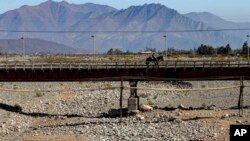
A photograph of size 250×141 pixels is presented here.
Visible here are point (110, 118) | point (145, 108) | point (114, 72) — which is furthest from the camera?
point (114, 72)

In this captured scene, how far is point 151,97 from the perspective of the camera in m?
76.7

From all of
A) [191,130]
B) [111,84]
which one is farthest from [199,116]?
[111,84]

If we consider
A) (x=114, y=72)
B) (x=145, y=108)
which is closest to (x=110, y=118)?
(x=145, y=108)

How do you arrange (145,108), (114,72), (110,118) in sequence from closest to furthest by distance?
(110,118), (145,108), (114,72)

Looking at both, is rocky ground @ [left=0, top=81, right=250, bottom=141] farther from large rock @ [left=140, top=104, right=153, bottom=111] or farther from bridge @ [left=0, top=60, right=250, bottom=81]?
bridge @ [left=0, top=60, right=250, bottom=81]

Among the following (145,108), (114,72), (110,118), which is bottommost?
(110,118)

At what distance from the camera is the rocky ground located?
42312 mm

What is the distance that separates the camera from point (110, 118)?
54344 millimetres

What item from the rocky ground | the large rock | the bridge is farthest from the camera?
the bridge

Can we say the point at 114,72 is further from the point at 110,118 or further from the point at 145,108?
the point at 110,118

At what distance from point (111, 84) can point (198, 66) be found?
26.8 metres

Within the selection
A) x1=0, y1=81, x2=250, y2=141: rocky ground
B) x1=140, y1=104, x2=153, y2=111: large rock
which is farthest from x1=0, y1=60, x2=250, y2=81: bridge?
x1=140, y1=104, x2=153, y2=111: large rock

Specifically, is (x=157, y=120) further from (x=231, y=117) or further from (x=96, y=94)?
(x=96, y=94)

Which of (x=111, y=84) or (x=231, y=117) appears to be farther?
(x=111, y=84)
